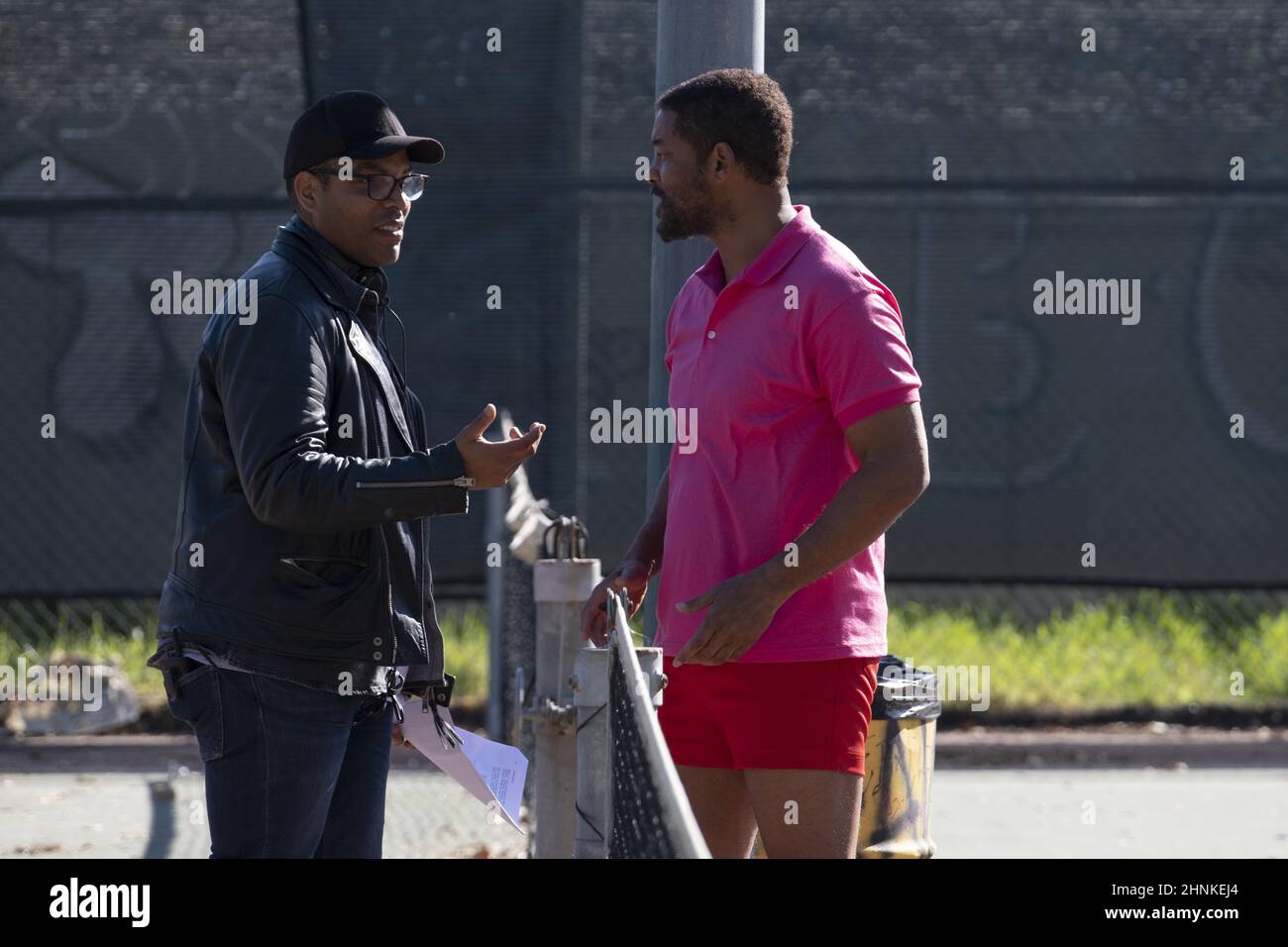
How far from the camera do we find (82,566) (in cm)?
746

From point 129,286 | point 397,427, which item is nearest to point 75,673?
point 129,286

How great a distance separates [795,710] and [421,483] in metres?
0.76

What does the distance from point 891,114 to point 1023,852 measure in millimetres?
3387

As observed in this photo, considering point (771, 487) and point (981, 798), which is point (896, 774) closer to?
point (771, 487)

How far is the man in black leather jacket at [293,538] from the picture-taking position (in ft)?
9.38

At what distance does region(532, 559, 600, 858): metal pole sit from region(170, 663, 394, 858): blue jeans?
1.18 meters

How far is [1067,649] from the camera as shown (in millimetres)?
7844

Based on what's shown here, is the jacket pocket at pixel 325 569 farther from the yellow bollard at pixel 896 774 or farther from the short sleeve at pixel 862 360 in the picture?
the yellow bollard at pixel 896 774

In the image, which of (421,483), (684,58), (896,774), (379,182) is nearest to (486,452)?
(421,483)

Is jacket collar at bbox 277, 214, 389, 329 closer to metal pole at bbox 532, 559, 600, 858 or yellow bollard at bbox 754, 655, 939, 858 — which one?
metal pole at bbox 532, 559, 600, 858

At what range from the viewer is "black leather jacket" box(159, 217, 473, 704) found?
9.34 feet

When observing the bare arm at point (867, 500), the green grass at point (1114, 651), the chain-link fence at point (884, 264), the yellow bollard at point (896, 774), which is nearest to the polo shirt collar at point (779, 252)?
the bare arm at point (867, 500)
